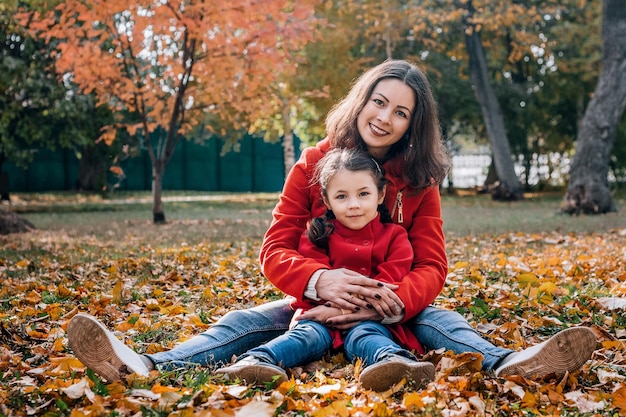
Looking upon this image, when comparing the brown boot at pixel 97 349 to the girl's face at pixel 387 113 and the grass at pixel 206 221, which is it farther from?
the grass at pixel 206 221

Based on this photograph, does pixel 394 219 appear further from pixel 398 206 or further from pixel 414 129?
pixel 414 129

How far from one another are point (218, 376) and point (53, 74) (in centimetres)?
1465

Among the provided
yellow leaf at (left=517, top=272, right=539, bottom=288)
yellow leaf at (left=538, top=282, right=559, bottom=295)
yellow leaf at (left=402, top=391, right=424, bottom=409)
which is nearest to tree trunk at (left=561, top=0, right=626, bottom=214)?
yellow leaf at (left=517, top=272, right=539, bottom=288)

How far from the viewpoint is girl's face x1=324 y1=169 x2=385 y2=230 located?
314 cm

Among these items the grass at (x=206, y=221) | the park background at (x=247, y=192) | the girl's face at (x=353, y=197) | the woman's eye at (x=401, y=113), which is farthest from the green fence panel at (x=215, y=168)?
the girl's face at (x=353, y=197)

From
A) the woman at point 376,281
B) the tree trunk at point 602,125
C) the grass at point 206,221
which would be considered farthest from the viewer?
the tree trunk at point 602,125

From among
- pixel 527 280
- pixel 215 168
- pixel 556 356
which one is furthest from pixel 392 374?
pixel 215 168

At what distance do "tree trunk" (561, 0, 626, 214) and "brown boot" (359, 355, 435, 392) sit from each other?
419 inches

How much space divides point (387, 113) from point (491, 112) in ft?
47.3

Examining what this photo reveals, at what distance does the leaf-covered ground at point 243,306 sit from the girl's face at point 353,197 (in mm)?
617

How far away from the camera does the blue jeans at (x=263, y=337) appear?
9.46 ft

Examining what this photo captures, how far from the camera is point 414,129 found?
136 inches

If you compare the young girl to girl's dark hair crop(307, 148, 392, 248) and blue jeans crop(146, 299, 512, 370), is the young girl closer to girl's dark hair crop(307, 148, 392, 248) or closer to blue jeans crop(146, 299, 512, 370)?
girl's dark hair crop(307, 148, 392, 248)

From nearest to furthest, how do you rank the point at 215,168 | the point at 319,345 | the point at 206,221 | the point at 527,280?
the point at 319,345 → the point at 527,280 → the point at 206,221 → the point at 215,168
